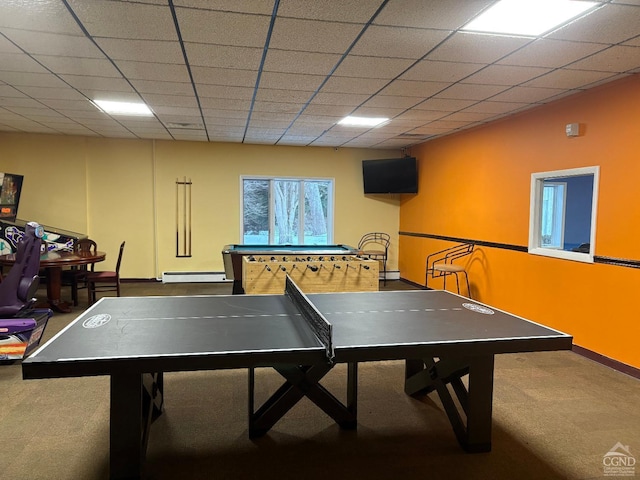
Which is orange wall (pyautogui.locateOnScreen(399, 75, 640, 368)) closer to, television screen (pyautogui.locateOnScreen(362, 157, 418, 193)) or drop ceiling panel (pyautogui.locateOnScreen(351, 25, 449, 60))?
television screen (pyautogui.locateOnScreen(362, 157, 418, 193))

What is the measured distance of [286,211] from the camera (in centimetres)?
813

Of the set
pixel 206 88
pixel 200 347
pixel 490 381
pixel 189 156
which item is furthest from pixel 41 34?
pixel 189 156

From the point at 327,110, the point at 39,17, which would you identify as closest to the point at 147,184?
the point at 327,110

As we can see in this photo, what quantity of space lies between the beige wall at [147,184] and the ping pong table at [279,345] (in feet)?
16.3

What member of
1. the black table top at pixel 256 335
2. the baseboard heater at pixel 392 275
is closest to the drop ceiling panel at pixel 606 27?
the black table top at pixel 256 335

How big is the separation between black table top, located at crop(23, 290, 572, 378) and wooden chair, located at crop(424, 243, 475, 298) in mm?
2816

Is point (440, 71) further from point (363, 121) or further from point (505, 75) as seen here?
point (363, 121)

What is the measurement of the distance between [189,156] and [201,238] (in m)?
1.50

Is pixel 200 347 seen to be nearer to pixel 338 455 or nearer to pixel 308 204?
pixel 338 455

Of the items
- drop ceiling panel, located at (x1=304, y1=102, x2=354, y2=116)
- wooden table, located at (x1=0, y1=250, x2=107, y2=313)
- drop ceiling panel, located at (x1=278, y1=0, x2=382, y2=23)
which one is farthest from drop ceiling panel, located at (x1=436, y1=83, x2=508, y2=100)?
wooden table, located at (x1=0, y1=250, x2=107, y2=313)

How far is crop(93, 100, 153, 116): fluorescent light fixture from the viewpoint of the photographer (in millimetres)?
4781

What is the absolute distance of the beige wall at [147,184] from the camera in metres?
7.10

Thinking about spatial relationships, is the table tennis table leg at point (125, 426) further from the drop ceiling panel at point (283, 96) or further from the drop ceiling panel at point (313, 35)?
the drop ceiling panel at point (283, 96)

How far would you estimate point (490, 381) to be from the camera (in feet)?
8.18
